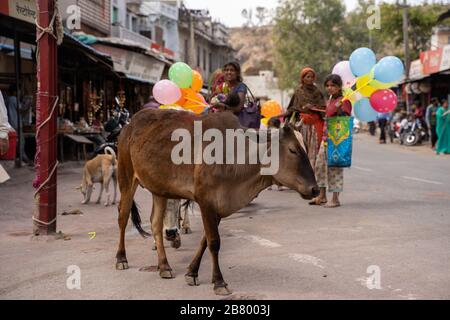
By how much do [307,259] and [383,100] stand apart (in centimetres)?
366

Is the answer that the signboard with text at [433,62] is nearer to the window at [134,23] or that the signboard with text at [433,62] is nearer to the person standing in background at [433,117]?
the person standing in background at [433,117]

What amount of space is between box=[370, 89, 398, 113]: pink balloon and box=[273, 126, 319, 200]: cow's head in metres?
3.96

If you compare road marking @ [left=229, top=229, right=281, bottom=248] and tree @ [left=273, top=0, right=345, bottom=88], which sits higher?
tree @ [left=273, top=0, right=345, bottom=88]

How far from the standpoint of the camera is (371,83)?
8.55 m

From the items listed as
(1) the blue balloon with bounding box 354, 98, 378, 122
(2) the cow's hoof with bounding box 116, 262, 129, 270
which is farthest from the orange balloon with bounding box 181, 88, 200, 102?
(2) the cow's hoof with bounding box 116, 262, 129, 270

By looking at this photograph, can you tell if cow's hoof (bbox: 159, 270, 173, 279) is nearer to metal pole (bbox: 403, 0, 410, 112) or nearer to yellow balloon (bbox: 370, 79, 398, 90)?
yellow balloon (bbox: 370, 79, 398, 90)

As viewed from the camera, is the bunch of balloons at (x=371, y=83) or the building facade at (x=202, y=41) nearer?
the bunch of balloons at (x=371, y=83)

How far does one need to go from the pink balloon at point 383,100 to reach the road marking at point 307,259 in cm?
351

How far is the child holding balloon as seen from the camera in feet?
28.9

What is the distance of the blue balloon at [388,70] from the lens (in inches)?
323

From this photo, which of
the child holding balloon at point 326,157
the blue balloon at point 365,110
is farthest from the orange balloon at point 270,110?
the blue balloon at point 365,110

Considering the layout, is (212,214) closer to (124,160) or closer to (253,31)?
(124,160)

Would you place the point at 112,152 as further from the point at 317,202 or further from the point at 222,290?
the point at 222,290
